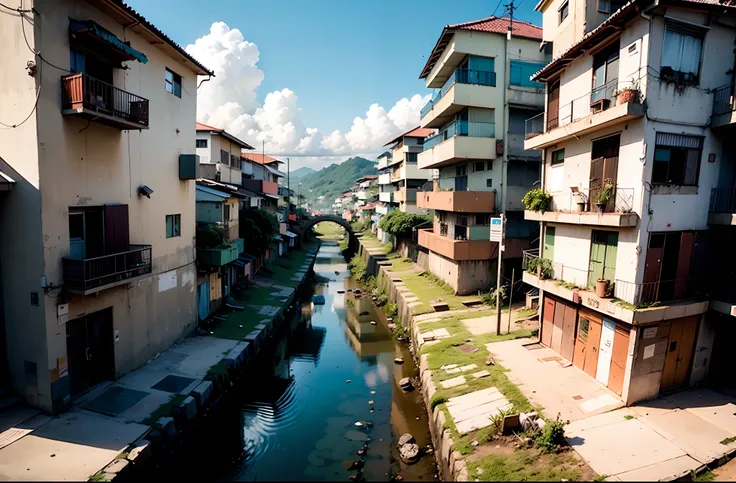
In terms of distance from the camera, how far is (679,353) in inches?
501

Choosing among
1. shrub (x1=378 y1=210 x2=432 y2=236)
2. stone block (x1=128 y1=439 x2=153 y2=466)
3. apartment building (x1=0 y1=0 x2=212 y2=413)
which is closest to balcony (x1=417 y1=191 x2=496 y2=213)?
shrub (x1=378 y1=210 x2=432 y2=236)

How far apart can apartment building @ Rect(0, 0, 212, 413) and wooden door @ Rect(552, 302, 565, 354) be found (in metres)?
16.4

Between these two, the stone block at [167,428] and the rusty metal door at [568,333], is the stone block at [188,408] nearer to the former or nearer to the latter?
the stone block at [167,428]

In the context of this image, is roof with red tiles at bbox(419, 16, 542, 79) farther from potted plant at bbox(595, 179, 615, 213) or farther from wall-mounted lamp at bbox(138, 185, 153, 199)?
wall-mounted lamp at bbox(138, 185, 153, 199)

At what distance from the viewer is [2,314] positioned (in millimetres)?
12461

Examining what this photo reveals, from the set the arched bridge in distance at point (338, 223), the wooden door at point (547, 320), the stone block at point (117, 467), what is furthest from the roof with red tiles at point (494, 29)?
the arched bridge in distance at point (338, 223)

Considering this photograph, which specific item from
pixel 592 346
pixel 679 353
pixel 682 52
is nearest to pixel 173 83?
pixel 682 52

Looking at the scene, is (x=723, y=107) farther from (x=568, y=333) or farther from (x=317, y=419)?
(x=317, y=419)

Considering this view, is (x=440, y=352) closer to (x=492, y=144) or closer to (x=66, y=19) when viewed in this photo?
(x=492, y=144)

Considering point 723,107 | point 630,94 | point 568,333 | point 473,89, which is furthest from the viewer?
point 473,89

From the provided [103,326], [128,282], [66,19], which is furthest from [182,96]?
[103,326]

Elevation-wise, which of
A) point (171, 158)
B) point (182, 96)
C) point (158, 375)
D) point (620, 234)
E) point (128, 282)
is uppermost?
point (182, 96)

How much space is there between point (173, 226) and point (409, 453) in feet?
46.4

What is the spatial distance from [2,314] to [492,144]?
23.9 metres
